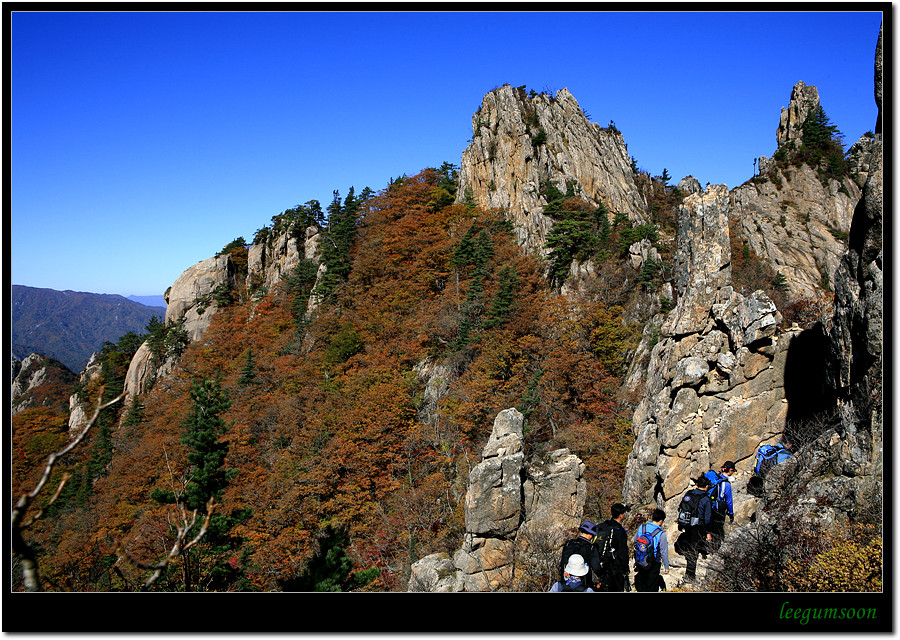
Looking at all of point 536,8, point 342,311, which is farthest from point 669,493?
point 342,311

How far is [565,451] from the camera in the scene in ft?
45.8

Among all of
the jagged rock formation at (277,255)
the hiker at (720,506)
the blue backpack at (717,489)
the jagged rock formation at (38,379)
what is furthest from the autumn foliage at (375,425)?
the jagged rock formation at (38,379)

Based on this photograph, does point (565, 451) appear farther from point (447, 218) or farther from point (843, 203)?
point (843, 203)

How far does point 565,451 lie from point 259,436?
17944 millimetres

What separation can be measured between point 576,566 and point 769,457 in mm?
5745

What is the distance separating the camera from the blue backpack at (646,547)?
5777 millimetres

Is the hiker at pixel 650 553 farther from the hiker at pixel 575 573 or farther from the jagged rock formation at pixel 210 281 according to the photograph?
the jagged rock formation at pixel 210 281

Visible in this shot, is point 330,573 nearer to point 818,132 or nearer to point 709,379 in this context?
point 709,379

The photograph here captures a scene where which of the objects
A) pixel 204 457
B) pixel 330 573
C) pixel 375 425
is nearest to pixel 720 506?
pixel 330 573

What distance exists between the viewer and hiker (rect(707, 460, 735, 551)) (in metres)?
7.23

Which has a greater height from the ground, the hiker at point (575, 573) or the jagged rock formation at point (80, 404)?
the hiker at point (575, 573)

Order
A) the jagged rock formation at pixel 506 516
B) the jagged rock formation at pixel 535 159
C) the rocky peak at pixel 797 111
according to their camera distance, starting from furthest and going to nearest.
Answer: the rocky peak at pixel 797 111, the jagged rock formation at pixel 535 159, the jagged rock formation at pixel 506 516

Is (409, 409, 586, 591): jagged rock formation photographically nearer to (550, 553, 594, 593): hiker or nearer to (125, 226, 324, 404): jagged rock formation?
(550, 553, 594, 593): hiker

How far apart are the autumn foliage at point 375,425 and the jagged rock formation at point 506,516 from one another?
2544 mm
